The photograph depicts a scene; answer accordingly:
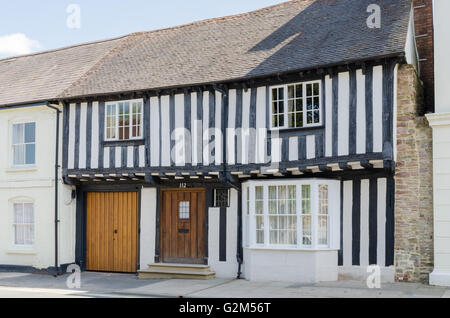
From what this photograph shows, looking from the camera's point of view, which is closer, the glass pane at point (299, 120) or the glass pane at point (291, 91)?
the glass pane at point (299, 120)

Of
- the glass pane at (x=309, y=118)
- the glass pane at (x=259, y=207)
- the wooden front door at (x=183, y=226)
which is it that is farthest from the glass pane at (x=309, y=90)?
the wooden front door at (x=183, y=226)

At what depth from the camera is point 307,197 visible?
13.7 m

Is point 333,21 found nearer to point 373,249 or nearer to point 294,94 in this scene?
point 294,94

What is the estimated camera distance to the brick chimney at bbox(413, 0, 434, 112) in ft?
48.7

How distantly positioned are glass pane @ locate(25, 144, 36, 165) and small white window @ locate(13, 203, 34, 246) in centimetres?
129

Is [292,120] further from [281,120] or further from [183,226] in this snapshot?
[183,226]

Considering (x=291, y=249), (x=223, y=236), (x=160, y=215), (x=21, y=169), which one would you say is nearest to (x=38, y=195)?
(x=21, y=169)

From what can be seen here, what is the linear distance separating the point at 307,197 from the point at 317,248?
1.23m

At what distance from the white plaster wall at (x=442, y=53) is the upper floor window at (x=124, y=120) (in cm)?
758

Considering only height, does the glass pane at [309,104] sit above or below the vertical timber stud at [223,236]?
above

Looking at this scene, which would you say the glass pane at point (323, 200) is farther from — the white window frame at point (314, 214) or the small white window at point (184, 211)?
the small white window at point (184, 211)

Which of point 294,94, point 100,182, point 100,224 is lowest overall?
point 100,224

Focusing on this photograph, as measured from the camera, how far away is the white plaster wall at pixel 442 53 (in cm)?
1288
